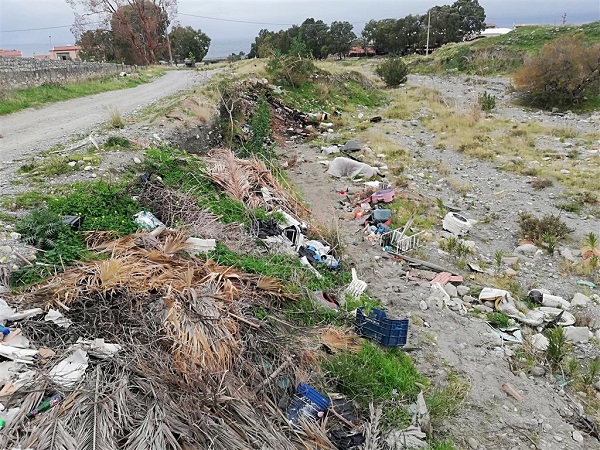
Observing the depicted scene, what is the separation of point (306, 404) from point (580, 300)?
12.2ft

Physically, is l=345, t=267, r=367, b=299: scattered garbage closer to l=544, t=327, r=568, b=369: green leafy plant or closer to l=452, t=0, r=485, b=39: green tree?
l=544, t=327, r=568, b=369: green leafy plant

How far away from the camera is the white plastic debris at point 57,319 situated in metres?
2.96

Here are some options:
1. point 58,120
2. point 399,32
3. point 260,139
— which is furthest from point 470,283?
point 399,32

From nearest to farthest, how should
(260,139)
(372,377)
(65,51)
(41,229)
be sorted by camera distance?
1. (372,377)
2. (41,229)
3. (260,139)
4. (65,51)

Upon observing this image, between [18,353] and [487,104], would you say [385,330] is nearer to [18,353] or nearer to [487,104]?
[18,353]

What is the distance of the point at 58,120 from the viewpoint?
8266mm

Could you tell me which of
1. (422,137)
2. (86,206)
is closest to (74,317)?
(86,206)

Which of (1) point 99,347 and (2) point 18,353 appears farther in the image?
(1) point 99,347

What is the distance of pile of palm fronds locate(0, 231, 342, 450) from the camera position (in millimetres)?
2350

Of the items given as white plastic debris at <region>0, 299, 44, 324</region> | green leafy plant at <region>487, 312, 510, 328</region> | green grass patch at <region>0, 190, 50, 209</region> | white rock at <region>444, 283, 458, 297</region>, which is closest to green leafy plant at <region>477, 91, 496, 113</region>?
white rock at <region>444, 283, 458, 297</region>

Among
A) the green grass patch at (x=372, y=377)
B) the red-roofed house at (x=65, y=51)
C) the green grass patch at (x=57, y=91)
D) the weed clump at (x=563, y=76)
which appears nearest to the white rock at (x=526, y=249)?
the green grass patch at (x=372, y=377)

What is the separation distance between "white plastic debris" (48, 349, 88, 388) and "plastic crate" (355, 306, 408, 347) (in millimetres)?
2271

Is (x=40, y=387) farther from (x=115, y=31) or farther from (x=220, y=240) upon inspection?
(x=115, y=31)

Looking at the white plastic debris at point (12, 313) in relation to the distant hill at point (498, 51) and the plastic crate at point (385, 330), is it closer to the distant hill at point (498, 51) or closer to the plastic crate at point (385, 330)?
the plastic crate at point (385, 330)
